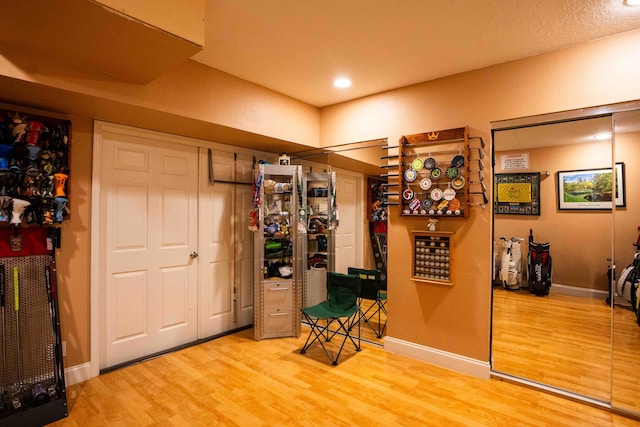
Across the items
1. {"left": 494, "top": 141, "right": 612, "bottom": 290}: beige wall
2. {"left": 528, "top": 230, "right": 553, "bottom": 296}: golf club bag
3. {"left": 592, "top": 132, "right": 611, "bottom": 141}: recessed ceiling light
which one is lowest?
{"left": 528, "top": 230, "right": 553, "bottom": 296}: golf club bag

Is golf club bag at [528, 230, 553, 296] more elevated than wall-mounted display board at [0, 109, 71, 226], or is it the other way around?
wall-mounted display board at [0, 109, 71, 226]

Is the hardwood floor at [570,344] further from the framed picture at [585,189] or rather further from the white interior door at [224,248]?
the white interior door at [224,248]

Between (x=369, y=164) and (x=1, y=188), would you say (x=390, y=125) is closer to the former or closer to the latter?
(x=369, y=164)

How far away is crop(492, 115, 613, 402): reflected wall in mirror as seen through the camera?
265 centimetres

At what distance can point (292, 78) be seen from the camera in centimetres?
307

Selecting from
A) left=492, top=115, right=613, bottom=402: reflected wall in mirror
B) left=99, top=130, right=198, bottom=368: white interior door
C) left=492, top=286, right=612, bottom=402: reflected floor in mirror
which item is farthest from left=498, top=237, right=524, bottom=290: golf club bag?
left=99, top=130, right=198, bottom=368: white interior door

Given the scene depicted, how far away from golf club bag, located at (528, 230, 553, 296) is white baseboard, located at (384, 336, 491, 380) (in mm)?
1083

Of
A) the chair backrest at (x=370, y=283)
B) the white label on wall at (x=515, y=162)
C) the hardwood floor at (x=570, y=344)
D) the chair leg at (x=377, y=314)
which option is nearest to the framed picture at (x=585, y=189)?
the white label on wall at (x=515, y=162)

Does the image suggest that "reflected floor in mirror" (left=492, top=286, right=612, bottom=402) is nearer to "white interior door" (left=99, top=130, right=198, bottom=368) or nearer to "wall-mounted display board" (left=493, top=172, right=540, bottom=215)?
"wall-mounted display board" (left=493, top=172, right=540, bottom=215)

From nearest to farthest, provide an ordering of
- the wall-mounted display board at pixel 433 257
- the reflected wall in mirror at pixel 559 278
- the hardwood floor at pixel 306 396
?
1. the hardwood floor at pixel 306 396
2. the reflected wall in mirror at pixel 559 278
3. the wall-mounted display board at pixel 433 257

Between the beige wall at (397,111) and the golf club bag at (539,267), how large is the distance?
2.79ft

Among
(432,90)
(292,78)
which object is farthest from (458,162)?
(292,78)

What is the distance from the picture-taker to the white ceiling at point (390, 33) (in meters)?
1.96

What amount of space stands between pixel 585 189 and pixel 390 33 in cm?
227
